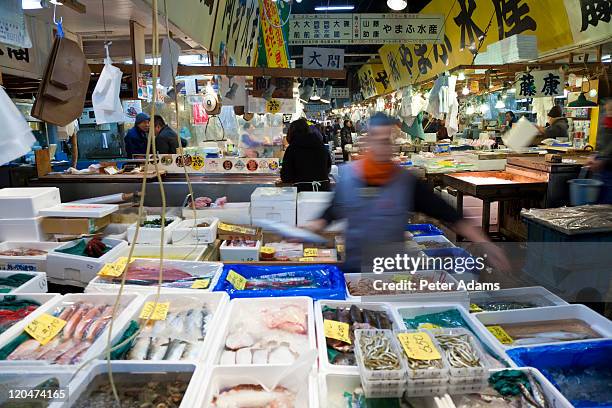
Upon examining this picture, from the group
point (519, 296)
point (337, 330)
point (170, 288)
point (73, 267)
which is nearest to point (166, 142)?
point (73, 267)

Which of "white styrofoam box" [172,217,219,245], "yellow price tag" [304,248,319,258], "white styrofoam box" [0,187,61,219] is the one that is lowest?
"yellow price tag" [304,248,319,258]

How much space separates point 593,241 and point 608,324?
2455mm

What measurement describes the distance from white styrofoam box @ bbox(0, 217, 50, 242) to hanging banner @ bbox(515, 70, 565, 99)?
352 inches

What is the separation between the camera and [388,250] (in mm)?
3314

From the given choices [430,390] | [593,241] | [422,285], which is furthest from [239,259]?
[593,241]

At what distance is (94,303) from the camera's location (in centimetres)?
297

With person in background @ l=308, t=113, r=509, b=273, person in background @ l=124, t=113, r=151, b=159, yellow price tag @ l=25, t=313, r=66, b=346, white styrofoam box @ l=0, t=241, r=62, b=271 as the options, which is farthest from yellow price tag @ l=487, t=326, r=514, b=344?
person in background @ l=124, t=113, r=151, b=159

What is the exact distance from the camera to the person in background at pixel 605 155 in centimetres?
518

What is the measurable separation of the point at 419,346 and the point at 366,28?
10.7 meters

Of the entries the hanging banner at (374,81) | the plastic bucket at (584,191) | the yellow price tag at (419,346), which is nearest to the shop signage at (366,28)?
the plastic bucket at (584,191)

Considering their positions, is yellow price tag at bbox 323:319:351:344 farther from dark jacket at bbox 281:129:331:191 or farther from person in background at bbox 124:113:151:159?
person in background at bbox 124:113:151:159

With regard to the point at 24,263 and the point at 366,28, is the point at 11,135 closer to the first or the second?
the point at 24,263

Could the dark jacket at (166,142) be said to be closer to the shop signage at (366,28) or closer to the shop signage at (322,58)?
the shop signage at (322,58)

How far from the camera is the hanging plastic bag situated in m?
2.00
